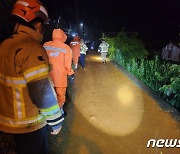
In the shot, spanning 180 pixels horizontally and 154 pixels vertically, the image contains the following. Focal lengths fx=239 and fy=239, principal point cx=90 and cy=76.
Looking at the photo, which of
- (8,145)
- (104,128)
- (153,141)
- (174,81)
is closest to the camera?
(8,145)

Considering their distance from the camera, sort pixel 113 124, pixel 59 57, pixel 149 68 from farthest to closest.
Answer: pixel 149 68
pixel 113 124
pixel 59 57

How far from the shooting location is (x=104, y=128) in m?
5.21

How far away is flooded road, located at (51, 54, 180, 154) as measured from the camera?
433 cm

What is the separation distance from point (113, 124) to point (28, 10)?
3.68 m

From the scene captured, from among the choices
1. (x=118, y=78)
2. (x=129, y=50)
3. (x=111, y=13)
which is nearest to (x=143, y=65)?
(x=118, y=78)

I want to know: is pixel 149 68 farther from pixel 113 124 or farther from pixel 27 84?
pixel 27 84

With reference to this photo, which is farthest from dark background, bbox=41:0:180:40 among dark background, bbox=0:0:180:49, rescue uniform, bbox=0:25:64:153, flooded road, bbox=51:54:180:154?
rescue uniform, bbox=0:25:64:153

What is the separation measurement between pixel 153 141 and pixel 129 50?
507 inches

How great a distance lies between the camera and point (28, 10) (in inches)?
95.6

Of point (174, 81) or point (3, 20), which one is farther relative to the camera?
point (174, 81)

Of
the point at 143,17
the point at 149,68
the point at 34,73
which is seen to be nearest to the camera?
the point at 34,73

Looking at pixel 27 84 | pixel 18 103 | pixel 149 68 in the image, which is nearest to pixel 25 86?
pixel 27 84

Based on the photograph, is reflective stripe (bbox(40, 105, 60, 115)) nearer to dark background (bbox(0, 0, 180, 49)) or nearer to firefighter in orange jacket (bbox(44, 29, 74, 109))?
firefighter in orange jacket (bbox(44, 29, 74, 109))

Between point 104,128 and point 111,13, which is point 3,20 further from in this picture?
point 111,13
